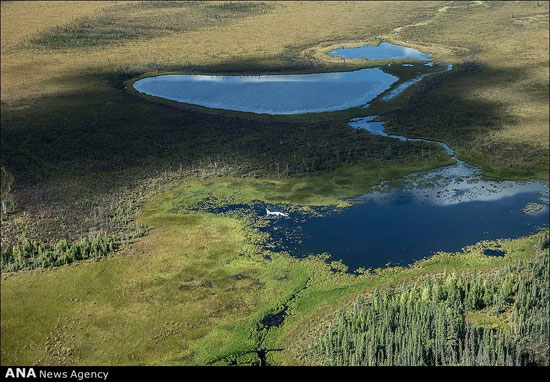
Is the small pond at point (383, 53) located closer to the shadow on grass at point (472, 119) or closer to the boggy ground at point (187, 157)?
the boggy ground at point (187, 157)

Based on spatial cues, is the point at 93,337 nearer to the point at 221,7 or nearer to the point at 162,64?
the point at 162,64

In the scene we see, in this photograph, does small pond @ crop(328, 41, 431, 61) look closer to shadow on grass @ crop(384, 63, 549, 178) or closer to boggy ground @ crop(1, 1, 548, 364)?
boggy ground @ crop(1, 1, 548, 364)

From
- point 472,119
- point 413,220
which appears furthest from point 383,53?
point 413,220

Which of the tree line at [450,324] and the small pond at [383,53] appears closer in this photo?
the tree line at [450,324]

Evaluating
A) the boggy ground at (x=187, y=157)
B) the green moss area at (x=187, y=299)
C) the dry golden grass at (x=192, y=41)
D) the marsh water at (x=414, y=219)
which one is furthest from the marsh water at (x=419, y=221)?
the dry golden grass at (x=192, y=41)
